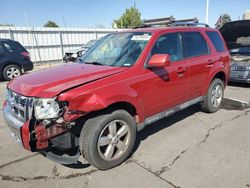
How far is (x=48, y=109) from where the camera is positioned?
2.72 meters

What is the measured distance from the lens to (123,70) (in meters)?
3.38

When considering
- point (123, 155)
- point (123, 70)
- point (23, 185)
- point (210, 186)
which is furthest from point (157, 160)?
point (23, 185)

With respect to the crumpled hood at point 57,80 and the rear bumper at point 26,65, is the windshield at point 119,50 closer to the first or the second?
the crumpled hood at point 57,80

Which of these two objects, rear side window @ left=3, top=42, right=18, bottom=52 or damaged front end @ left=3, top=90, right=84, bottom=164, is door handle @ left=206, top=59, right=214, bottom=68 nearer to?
damaged front end @ left=3, top=90, right=84, bottom=164

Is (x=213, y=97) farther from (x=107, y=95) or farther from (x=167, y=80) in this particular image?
(x=107, y=95)

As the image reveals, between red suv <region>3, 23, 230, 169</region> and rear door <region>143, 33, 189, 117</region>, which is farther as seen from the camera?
rear door <region>143, 33, 189, 117</region>

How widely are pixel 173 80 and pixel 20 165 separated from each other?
2.65 meters

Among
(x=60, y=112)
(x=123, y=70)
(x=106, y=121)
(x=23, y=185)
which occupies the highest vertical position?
(x=123, y=70)

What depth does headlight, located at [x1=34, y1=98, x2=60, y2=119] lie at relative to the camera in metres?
2.71

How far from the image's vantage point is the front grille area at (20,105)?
110 inches

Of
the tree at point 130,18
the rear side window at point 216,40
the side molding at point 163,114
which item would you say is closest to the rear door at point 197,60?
the side molding at point 163,114

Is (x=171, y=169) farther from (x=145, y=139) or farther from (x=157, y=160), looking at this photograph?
(x=145, y=139)

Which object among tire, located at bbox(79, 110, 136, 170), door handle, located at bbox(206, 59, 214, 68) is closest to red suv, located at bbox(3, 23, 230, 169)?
tire, located at bbox(79, 110, 136, 170)

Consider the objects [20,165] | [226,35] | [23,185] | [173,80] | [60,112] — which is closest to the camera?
[60,112]
